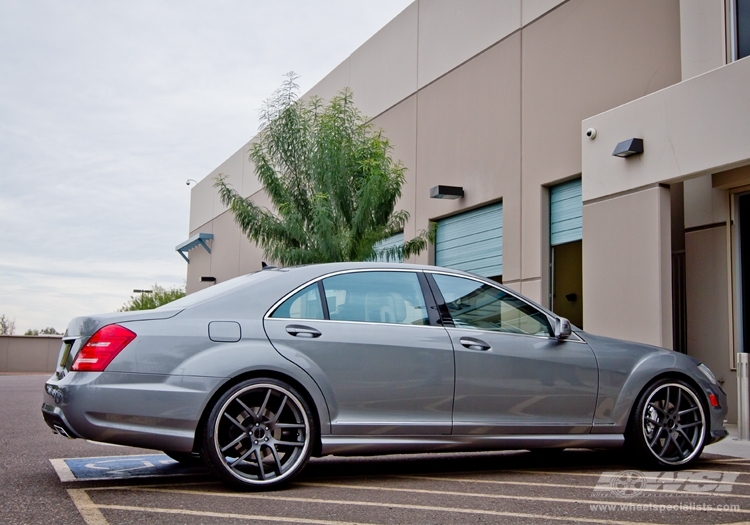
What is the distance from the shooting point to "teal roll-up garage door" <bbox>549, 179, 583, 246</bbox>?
13.0 meters

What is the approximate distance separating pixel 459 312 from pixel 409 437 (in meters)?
0.99

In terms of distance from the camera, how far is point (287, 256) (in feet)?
44.3

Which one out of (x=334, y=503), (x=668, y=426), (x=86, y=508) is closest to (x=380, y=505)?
(x=334, y=503)

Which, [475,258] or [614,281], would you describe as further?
[475,258]

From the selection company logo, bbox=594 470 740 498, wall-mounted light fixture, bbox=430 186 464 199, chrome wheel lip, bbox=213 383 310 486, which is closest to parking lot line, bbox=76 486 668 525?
chrome wheel lip, bbox=213 383 310 486

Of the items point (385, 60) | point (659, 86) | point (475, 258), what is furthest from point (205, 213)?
point (659, 86)

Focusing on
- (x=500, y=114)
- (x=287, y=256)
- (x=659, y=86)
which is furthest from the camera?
(x=500, y=114)

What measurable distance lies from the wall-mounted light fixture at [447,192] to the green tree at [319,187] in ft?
4.76

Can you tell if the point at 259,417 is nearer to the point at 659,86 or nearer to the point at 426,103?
the point at 659,86

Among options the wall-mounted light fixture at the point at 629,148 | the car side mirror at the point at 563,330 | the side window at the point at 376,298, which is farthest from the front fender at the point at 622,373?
the wall-mounted light fixture at the point at 629,148

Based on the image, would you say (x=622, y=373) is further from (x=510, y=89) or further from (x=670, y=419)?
(x=510, y=89)

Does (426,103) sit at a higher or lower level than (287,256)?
higher

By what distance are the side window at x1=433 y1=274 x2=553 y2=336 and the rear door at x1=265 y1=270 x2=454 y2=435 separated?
0.84 feet

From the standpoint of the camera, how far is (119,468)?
6.30 metres
